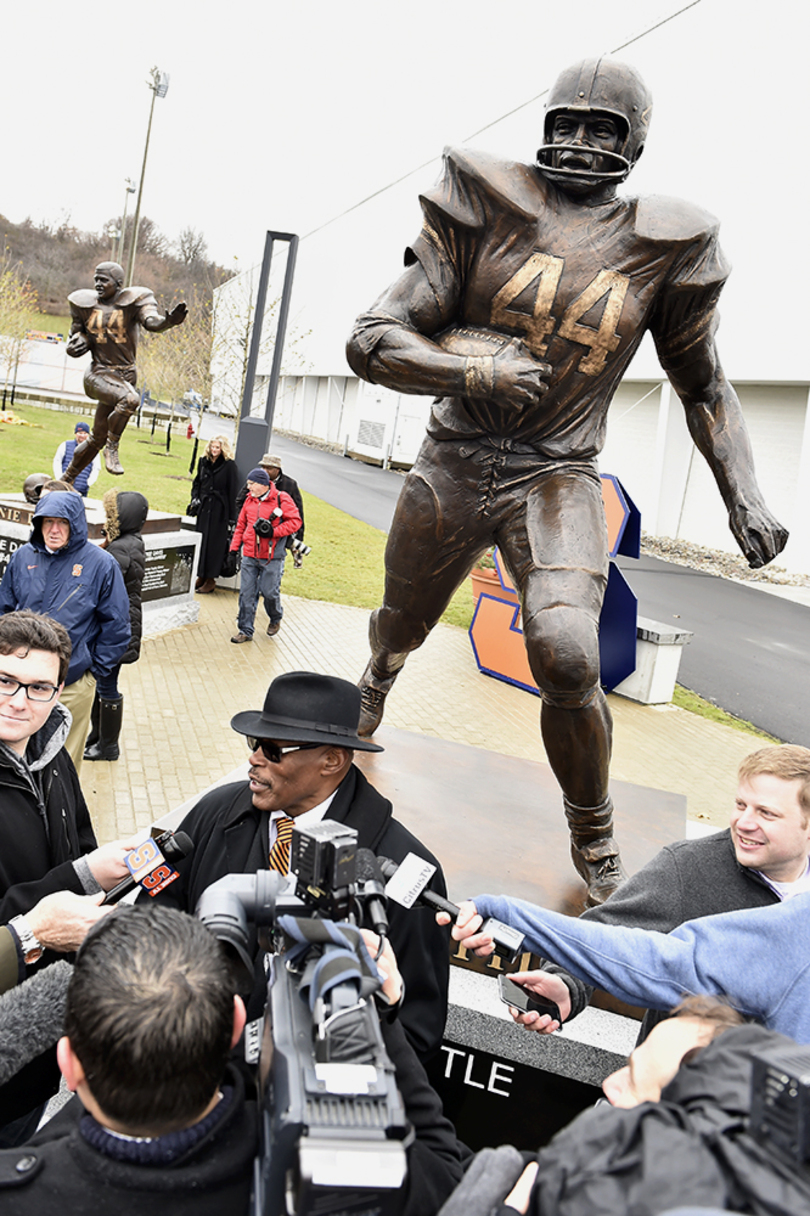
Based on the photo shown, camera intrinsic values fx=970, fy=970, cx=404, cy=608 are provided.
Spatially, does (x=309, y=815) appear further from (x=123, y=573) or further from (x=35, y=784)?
(x=123, y=573)

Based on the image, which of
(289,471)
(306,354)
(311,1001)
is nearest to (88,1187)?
(311,1001)

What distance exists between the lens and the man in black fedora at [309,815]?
248 centimetres

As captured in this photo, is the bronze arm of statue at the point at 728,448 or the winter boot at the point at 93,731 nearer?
the bronze arm of statue at the point at 728,448

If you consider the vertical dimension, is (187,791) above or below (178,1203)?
below

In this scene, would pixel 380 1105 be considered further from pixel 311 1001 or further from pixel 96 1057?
pixel 96 1057

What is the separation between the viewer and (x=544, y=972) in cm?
241

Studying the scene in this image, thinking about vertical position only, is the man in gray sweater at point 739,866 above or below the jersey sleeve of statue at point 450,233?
below

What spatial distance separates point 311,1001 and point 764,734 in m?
10.5

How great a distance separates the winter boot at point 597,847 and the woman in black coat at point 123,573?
403 centimetres

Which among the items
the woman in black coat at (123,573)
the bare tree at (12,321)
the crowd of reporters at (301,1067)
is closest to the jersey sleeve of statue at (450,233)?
the crowd of reporters at (301,1067)

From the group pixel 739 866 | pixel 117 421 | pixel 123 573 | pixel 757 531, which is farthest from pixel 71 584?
pixel 117 421

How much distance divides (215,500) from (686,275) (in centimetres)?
992

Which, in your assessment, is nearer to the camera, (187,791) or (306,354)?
(187,791)

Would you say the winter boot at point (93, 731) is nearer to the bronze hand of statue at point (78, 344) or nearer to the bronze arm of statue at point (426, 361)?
the bronze arm of statue at point (426, 361)
